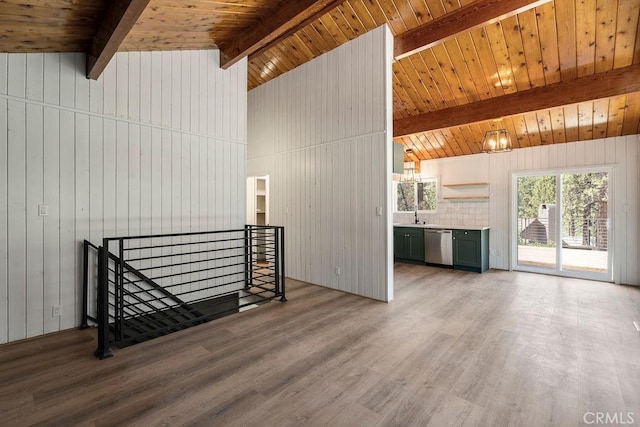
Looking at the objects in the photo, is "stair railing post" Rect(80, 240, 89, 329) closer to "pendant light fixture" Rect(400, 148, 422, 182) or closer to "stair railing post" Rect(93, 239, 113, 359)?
"stair railing post" Rect(93, 239, 113, 359)

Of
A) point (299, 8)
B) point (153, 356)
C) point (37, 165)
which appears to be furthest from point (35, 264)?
point (299, 8)

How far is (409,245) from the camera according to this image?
7.03 metres

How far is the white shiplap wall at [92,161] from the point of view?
294 cm

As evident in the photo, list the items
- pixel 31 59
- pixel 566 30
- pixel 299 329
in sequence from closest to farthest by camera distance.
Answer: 1. pixel 31 59
2. pixel 299 329
3. pixel 566 30

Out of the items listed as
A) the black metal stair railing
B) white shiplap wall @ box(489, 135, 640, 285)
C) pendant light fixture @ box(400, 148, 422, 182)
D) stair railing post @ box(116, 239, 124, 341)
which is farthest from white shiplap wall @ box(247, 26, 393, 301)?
white shiplap wall @ box(489, 135, 640, 285)

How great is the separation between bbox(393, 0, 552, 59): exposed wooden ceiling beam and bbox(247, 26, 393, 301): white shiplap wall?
0.25 meters

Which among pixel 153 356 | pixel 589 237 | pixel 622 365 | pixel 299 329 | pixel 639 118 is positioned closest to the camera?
pixel 622 365

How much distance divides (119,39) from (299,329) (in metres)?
3.20

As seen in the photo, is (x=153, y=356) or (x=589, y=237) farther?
(x=589, y=237)

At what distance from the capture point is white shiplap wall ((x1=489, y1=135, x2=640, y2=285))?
509 centimetres

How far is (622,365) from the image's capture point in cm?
251

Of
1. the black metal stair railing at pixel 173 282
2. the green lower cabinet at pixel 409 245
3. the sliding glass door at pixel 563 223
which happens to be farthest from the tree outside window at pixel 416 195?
the black metal stair railing at pixel 173 282

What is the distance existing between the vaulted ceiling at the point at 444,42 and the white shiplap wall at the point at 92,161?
0.28 metres

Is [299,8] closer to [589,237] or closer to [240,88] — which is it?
[240,88]
